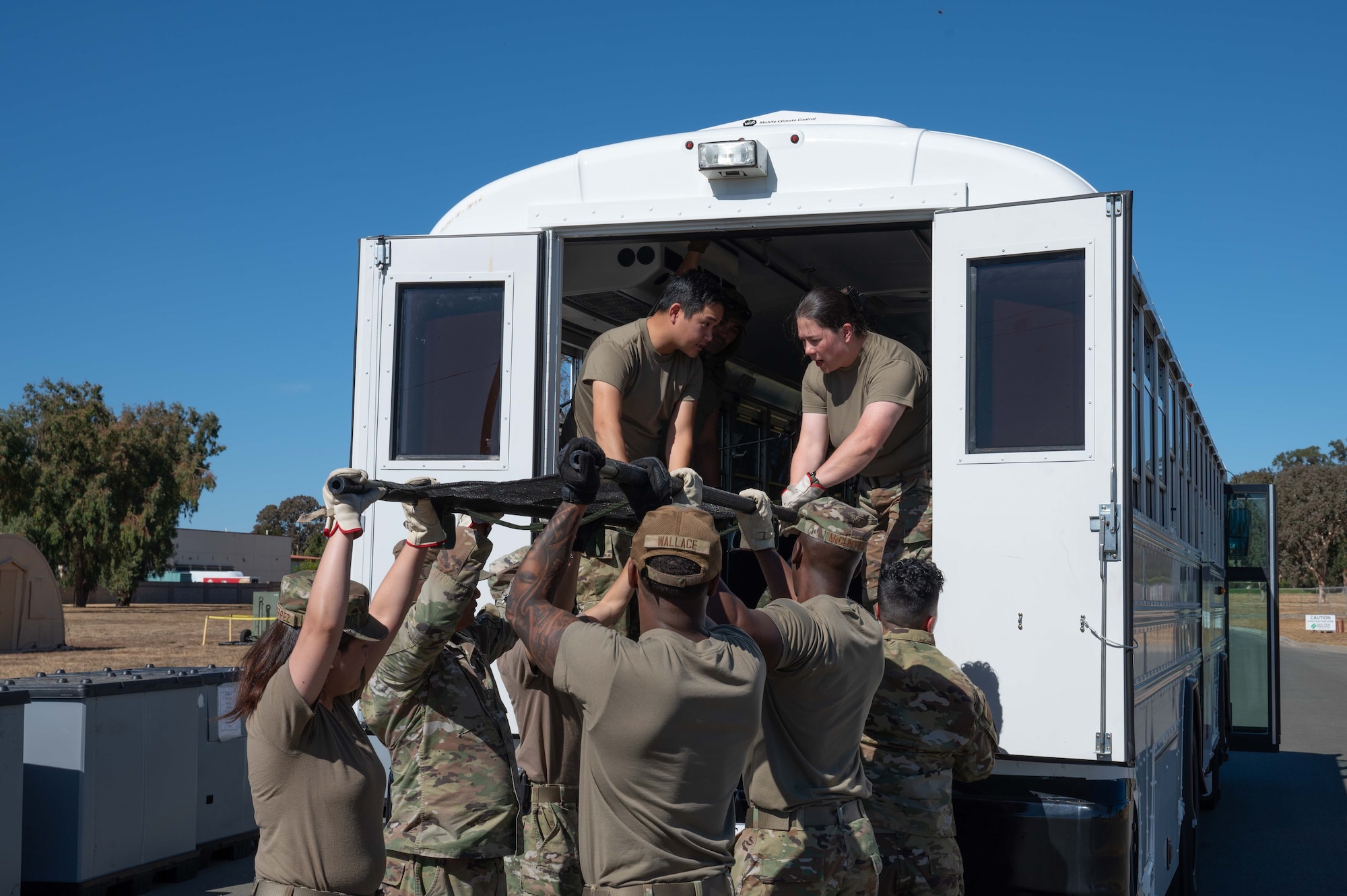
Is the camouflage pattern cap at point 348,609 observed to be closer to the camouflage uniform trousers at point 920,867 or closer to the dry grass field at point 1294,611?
the camouflage uniform trousers at point 920,867

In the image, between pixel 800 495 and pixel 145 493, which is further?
pixel 145 493

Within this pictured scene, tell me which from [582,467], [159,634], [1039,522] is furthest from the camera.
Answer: [159,634]

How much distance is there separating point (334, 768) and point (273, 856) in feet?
0.78

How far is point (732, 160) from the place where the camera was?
16.1 ft

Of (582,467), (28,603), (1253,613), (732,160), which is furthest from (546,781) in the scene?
(28,603)

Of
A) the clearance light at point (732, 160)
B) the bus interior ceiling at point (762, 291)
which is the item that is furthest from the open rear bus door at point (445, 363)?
the clearance light at point (732, 160)

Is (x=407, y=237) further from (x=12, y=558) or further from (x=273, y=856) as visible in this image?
(x=12, y=558)

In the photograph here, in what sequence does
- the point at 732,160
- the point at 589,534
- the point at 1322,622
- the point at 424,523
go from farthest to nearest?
the point at 1322,622 < the point at 732,160 < the point at 589,534 < the point at 424,523

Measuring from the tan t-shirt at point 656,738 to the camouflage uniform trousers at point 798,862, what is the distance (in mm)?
562

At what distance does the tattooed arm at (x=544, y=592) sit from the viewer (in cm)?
295

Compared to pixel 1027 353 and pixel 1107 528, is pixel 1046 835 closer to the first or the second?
pixel 1107 528

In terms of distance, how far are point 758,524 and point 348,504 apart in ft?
4.63

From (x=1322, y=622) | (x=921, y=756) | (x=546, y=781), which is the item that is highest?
(x=921, y=756)

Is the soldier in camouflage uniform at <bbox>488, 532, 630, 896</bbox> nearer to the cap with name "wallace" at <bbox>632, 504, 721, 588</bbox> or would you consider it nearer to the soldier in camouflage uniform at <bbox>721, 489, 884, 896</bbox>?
the soldier in camouflage uniform at <bbox>721, 489, 884, 896</bbox>
